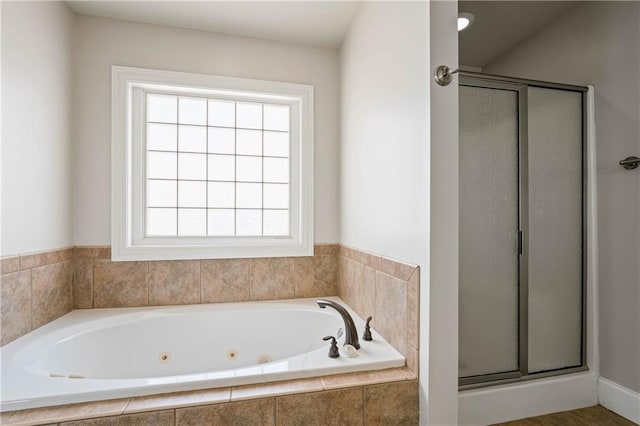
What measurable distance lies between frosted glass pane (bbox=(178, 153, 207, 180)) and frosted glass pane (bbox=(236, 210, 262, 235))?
394mm

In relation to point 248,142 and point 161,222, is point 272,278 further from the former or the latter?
point 248,142

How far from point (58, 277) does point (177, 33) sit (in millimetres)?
1777

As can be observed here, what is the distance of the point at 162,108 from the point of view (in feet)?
7.45

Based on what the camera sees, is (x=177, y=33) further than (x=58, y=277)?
Yes

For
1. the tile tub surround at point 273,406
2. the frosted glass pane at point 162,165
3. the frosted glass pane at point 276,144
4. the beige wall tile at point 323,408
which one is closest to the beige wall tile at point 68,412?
the tile tub surround at point 273,406

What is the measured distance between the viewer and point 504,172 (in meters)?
1.78

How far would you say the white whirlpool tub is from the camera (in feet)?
3.85

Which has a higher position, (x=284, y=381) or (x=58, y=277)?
(x=58, y=277)

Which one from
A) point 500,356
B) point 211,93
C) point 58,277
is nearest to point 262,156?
point 211,93

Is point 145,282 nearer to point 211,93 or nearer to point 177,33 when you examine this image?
point 211,93

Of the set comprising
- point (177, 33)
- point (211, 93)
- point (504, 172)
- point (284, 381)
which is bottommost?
point (284, 381)

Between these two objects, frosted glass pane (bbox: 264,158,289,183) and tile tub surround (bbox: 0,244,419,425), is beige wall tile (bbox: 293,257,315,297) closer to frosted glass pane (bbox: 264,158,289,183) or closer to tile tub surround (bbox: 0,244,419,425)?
tile tub surround (bbox: 0,244,419,425)

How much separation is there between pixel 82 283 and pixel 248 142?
4.86 ft

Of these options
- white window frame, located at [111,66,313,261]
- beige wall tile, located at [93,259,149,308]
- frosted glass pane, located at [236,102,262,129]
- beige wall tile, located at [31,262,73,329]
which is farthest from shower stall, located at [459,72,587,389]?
beige wall tile, located at [31,262,73,329]
